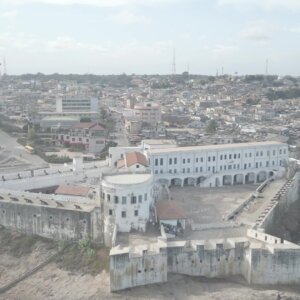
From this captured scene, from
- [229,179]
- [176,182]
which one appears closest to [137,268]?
[176,182]

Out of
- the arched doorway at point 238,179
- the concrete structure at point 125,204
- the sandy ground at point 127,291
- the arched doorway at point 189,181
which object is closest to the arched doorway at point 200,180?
the arched doorway at point 189,181

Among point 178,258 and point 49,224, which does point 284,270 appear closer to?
point 178,258

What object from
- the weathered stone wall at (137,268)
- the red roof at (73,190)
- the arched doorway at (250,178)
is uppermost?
the red roof at (73,190)

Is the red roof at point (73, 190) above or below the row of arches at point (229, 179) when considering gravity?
above

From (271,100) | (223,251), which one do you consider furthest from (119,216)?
(271,100)

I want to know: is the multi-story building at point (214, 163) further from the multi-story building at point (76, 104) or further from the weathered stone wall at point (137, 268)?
the multi-story building at point (76, 104)

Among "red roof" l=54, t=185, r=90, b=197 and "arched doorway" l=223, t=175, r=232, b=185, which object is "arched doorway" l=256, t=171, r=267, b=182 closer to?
"arched doorway" l=223, t=175, r=232, b=185
